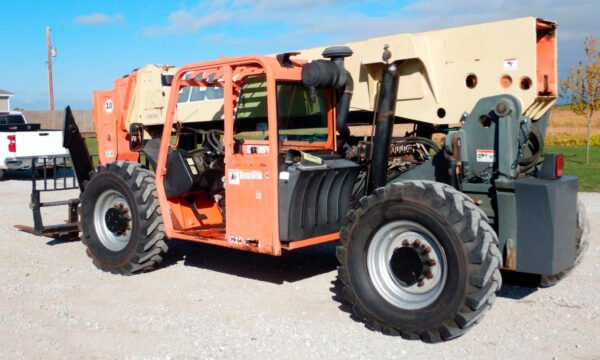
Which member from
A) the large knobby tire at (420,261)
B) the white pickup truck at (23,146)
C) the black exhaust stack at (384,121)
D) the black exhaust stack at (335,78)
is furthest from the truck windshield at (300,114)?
the white pickup truck at (23,146)

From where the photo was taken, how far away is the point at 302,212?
22.1 ft

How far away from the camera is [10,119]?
2508 centimetres

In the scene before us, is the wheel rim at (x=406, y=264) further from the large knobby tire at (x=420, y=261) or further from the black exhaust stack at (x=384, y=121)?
the black exhaust stack at (x=384, y=121)

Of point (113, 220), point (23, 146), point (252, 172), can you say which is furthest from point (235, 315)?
point (23, 146)

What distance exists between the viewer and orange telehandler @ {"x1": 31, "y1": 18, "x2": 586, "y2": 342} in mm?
5637

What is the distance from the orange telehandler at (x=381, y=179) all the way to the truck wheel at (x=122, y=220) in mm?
20

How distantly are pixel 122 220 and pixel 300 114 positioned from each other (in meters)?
2.56

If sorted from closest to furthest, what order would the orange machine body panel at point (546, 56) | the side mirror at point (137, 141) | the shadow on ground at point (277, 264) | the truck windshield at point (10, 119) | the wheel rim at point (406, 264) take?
1. the wheel rim at point (406, 264)
2. the orange machine body panel at point (546, 56)
3. the shadow on ground at point (277, 264)
4. the side mirror at point (137, 141)
5. the truck windshield at point (10, 119)

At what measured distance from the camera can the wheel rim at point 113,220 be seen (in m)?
8.20

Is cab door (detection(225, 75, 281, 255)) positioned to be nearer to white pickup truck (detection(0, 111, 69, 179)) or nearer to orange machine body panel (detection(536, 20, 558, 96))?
orange machine body panel (detection(536, 20, 558, 96))

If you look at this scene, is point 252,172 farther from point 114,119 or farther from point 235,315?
point 114,119

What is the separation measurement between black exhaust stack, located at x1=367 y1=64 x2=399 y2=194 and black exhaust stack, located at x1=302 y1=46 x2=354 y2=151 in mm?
532

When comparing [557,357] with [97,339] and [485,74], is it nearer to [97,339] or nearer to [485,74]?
[485,74]

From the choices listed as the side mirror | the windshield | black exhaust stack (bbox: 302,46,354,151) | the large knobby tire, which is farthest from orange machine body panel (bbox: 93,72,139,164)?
the large knobby tire
